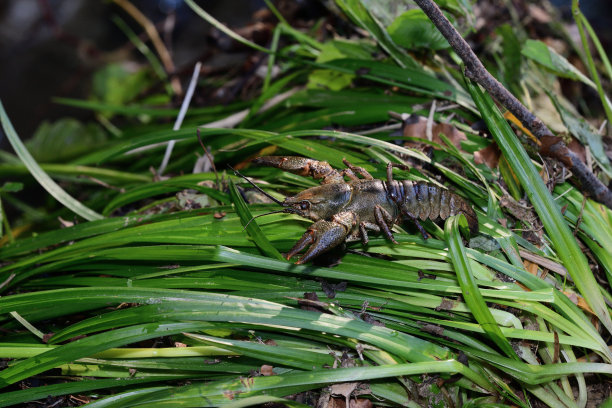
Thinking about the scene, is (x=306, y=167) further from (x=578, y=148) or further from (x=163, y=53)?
(x=163, y=53)

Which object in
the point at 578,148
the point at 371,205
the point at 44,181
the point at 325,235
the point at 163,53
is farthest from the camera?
the point at 163,53

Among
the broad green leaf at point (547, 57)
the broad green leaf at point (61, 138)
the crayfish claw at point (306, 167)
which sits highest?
the broad green leaf at point (547, 57)

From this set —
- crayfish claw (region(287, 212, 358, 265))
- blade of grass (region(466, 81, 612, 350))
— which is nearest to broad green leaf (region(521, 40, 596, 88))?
blade of grass (region(466, 81, 612, 350))

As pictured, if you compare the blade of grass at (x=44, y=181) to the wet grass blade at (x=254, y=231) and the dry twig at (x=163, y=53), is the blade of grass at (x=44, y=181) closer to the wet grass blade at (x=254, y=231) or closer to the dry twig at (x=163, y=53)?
the wet grass blade at (x=254, y=231)

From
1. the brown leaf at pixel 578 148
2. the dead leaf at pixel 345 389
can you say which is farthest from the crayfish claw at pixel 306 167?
the brown leaf at pixel 578 148

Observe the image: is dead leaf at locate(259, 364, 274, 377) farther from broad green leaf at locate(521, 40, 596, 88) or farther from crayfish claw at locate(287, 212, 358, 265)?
broad green leaf at locate(521, 40, 596, 88)

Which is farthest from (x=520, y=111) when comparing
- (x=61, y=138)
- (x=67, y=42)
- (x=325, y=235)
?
(x=67, y=42)
